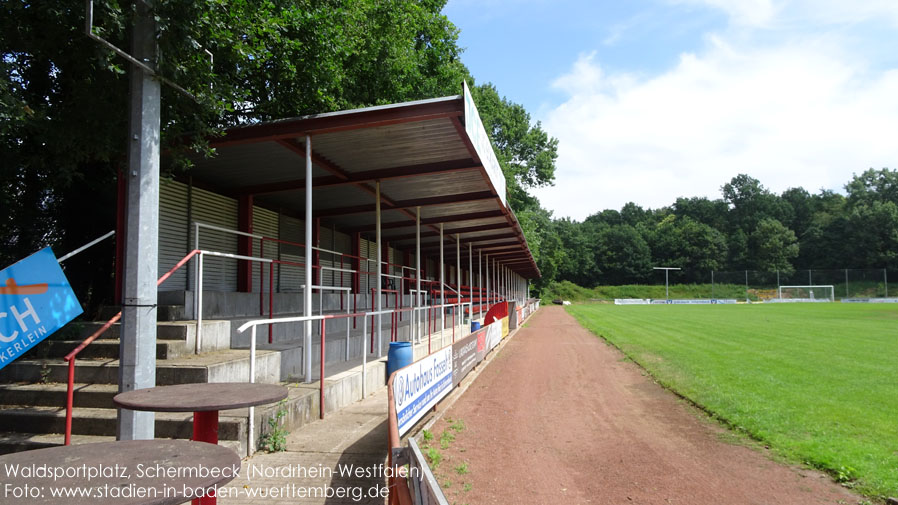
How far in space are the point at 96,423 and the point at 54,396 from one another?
0.91m

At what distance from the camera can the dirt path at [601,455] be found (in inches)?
214

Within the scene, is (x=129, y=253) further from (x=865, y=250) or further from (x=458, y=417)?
(x=865, y=250)

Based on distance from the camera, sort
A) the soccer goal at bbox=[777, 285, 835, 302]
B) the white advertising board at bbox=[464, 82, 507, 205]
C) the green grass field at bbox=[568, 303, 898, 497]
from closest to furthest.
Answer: the green grass field at bbox=[568, 303, 898, 497] < the white advertising board at bbox=[464, 82, 507, 205] < the soccer goal at bbox=[777, 285, 835, 302]

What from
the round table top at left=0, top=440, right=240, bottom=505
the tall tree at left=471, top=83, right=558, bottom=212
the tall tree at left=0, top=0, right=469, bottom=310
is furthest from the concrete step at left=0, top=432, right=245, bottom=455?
the tall tree at left=471, top=83, right=558, bottom=212

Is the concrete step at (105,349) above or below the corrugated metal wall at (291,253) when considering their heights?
below

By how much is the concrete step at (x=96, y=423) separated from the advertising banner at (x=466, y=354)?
5.14 meters

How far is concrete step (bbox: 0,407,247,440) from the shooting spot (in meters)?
5.23

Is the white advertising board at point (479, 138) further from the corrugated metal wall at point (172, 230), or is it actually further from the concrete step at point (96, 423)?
the corrugated metal wall at point (172, 230)

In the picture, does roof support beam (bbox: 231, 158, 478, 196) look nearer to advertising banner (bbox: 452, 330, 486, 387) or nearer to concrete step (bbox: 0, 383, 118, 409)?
advertising banner (bbox: 452, 330, 486, 387)

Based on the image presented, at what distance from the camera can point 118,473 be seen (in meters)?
2.38

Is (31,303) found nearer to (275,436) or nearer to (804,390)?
(275,436)

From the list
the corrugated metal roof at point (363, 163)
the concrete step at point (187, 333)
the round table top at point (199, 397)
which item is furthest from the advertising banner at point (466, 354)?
the round table top at point (199, 397)

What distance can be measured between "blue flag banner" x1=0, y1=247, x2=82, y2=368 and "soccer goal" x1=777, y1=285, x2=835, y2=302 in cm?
10311

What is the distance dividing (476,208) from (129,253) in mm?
11463
